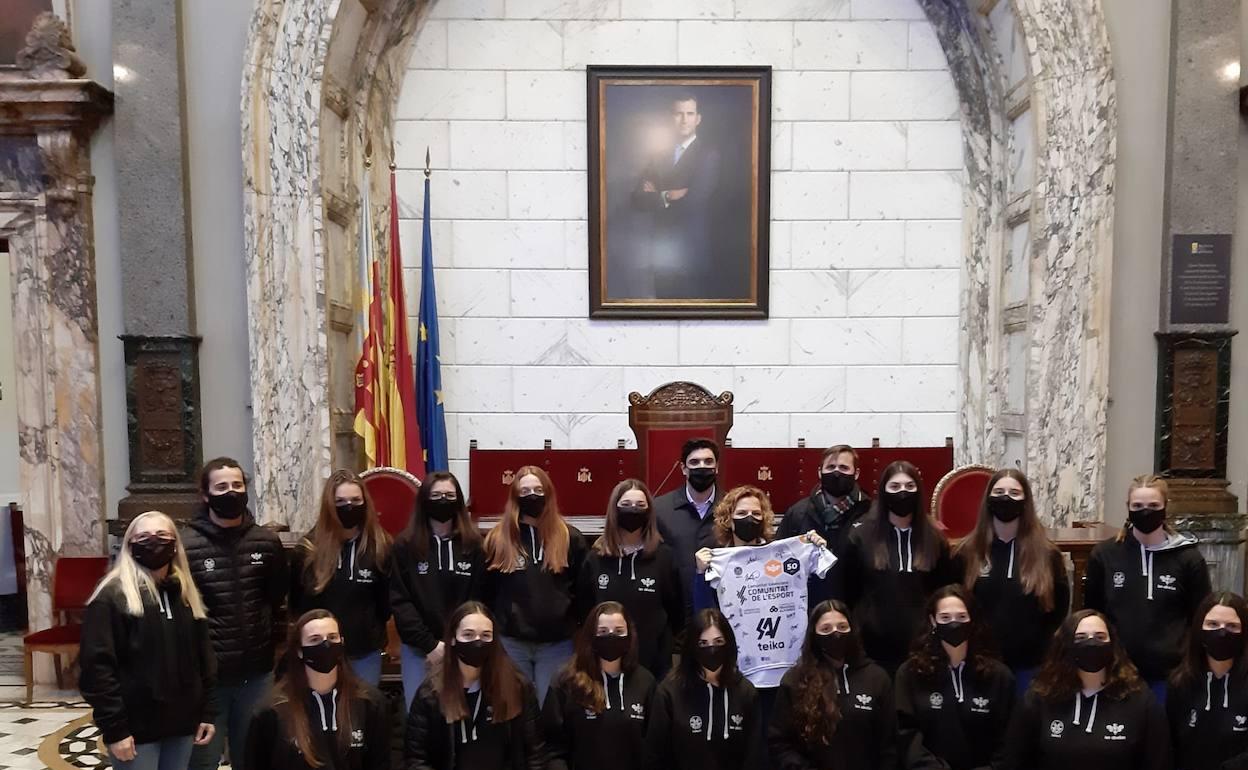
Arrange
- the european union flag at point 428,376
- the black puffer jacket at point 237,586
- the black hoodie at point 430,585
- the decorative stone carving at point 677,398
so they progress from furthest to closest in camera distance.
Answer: the european union flag at point 428,376 < the decorative stone carving at point 677,398 < the black hoodie at point 430,585 < the black puffer jacket at point 237,586

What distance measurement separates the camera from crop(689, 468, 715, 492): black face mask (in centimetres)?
459

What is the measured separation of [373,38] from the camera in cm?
752

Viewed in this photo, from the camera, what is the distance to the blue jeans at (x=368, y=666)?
431 cm

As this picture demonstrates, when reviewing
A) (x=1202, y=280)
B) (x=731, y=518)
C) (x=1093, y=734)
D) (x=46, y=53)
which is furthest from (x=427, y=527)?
(x=1202, y=280)

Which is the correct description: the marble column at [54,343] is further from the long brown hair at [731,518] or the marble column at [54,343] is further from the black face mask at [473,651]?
the long brown hair at [731,518]

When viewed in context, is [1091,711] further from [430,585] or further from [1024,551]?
[430,585]

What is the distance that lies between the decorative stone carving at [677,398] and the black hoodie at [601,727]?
10.4ft

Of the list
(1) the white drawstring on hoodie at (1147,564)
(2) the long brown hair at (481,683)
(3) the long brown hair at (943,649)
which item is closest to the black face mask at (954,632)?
(3) the long brown hair at (943,649)

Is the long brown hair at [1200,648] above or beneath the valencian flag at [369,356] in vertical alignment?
beneath

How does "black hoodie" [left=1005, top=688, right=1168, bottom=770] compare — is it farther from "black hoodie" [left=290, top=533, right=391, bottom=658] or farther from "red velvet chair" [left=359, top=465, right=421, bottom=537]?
"red velvet chair" [left=359, top=465, right=421, bottom=537]

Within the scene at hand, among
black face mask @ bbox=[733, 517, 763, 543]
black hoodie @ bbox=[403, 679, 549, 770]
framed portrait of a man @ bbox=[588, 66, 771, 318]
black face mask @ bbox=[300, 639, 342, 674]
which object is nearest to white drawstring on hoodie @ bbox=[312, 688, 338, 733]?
black face mask @ bbox=[300, 639, 342, 674]

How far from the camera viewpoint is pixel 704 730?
370 cm

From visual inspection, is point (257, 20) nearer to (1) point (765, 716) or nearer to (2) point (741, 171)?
(2) point (741, 171)

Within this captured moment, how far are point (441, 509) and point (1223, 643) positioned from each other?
3762 millimetres
